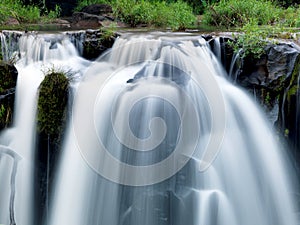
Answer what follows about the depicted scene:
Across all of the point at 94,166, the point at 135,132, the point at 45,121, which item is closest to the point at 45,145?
the point at 45,121

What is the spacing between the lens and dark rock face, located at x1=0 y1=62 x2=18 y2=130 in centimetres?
441

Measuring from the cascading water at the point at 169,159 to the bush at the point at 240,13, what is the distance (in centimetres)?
485

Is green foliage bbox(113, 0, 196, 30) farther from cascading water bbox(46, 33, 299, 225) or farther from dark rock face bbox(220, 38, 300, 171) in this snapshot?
cascading water bbox(46, 33, 299, 225)

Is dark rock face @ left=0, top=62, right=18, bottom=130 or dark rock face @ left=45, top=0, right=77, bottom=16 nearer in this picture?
dark rock face @ left=0, top=62, right=18, bottom=130

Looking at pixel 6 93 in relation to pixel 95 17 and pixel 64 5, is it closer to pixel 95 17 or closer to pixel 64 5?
pixel 95 17

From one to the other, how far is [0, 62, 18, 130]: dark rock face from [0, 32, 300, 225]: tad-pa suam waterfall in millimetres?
74

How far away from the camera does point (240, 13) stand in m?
9.26

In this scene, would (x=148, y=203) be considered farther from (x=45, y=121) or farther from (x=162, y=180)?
(x=45, y=121)

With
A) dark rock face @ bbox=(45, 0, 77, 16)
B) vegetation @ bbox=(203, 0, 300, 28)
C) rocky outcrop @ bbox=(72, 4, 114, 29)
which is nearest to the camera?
vegetation @ bbox=(203, 0, 300, 28)

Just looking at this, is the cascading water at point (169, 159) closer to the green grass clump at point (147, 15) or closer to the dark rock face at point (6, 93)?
the dark rock face at point (6, 93)

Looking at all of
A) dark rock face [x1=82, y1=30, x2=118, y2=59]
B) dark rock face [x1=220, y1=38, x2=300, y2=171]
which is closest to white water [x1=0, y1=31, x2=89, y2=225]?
dark rock face [x1=82, y1=30, x2=118, y2=59]

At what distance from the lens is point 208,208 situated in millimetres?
3920

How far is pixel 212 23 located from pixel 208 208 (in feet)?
22.3

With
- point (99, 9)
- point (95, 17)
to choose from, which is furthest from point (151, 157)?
point (99, 9)
